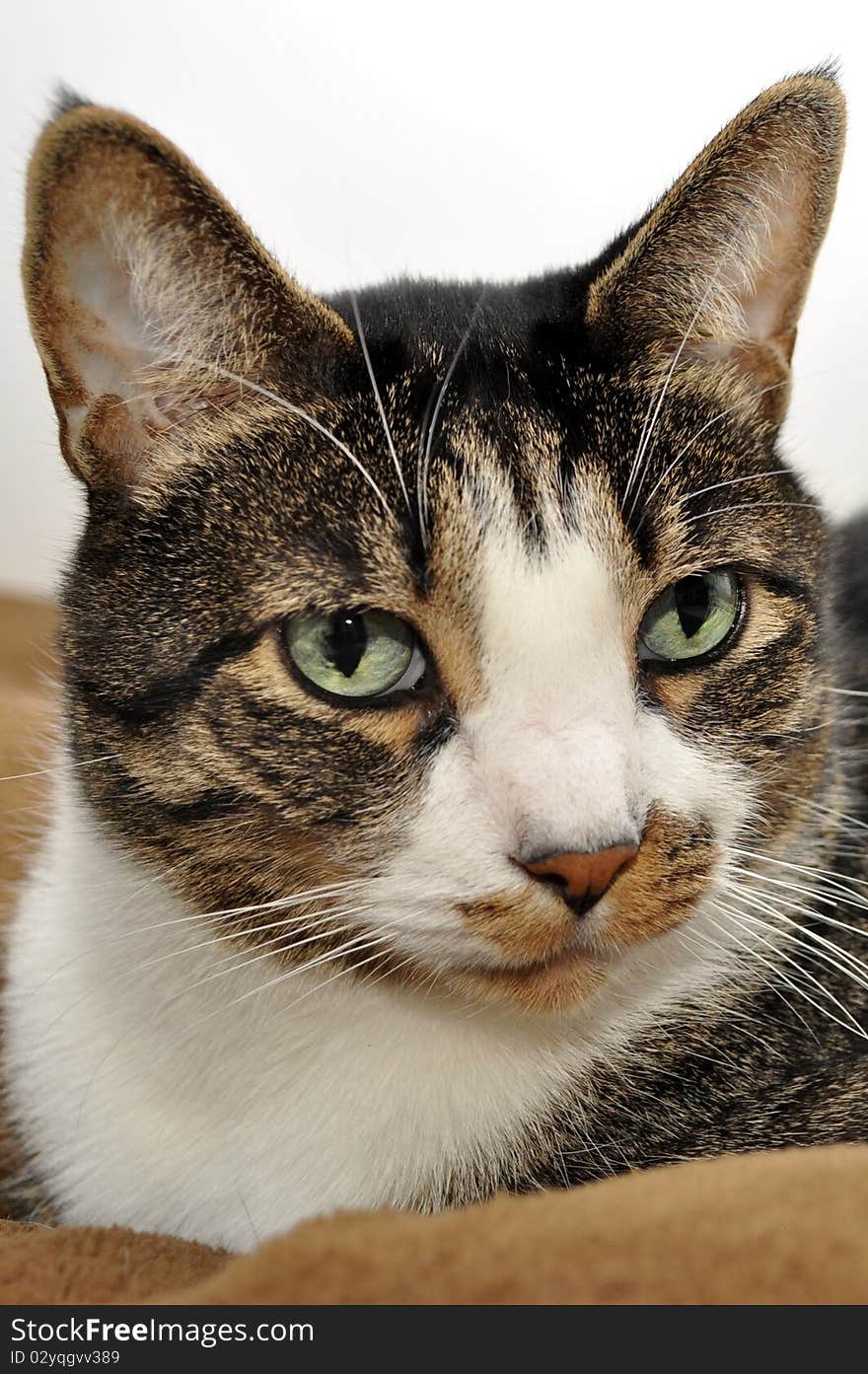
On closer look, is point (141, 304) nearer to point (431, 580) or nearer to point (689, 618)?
point (431, 580)

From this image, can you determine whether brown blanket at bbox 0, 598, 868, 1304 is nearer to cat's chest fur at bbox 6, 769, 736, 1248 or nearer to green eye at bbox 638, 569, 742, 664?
cat's chest fur at bbox 6, 769, 736, 1248

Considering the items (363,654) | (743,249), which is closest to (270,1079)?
(363,654)

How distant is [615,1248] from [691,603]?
1.64 ft

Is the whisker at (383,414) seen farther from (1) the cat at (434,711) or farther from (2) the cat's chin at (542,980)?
(2) the cat's chin at (542,980)

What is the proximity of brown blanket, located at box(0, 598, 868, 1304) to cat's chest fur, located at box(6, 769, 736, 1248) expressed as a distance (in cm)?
24

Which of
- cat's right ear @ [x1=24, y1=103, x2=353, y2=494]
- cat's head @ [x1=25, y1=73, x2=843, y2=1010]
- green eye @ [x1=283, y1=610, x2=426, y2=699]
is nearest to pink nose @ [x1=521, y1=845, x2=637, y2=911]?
cat's head @ [x1=25, y1=73, x2=843, y2=1010]

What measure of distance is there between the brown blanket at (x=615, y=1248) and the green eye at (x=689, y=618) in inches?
15.0

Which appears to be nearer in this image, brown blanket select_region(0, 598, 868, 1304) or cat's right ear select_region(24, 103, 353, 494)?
brown blanket select_region(0, 598, 868, 1304)

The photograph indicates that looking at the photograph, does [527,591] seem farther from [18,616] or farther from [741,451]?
[18,616]

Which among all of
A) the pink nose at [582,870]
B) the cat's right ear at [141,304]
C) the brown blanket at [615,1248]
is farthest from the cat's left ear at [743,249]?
the brown blanket at [615,1248]

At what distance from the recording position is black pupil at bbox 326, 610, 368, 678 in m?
0.88

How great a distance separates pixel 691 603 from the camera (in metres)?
0.96

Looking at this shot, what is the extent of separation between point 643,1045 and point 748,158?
0.75 meters

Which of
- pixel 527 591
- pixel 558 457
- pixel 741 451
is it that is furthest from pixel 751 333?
pixel 527 591
